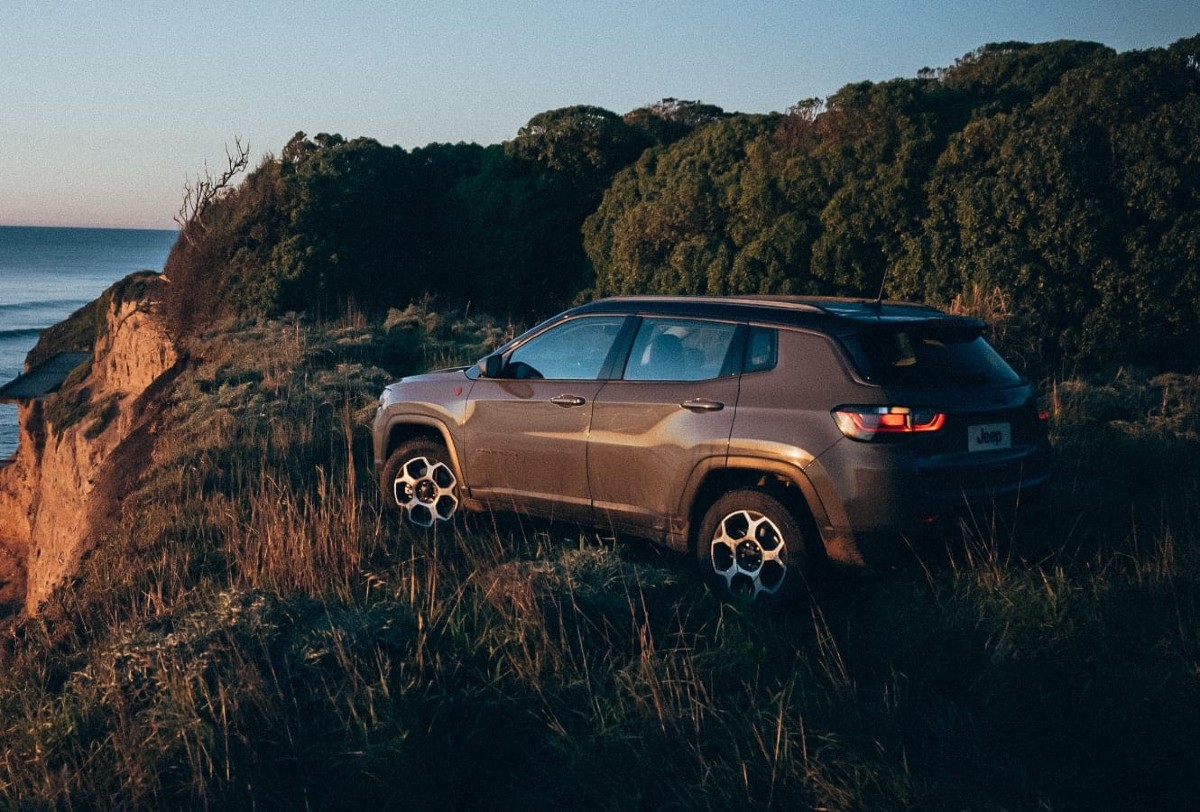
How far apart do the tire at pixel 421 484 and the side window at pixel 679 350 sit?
1728 mm

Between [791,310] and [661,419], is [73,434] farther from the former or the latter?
[791,310]

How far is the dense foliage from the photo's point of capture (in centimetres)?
1188

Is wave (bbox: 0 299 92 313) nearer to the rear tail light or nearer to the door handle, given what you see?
the door handle

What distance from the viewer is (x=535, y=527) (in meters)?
7.18

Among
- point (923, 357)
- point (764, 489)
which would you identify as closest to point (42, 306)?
point (764, 489)

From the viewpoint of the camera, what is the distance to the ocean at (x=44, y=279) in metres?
47.8

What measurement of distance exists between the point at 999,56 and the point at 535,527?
1171 centimetres

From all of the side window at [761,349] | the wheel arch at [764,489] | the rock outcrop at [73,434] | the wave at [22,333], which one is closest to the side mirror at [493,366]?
the wheel arch at [764,489]

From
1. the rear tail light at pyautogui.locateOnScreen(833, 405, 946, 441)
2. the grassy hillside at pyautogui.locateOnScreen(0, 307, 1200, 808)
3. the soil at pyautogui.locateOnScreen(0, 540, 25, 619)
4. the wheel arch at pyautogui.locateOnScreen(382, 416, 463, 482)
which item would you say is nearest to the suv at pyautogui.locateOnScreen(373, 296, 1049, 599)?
the rear tail light at pyautogui.locateOnScreen(833, 405, 946, 441)

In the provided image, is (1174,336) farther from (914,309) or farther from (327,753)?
(327,753)

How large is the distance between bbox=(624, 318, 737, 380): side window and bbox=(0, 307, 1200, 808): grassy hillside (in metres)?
1.07

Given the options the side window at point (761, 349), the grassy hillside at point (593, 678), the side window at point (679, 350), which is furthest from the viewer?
the side window at point (679, 350)

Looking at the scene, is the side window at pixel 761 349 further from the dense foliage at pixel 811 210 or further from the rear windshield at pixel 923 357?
the dense foliage at pixel 811 210

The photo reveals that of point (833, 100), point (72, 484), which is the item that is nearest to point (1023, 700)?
point (833, 100)
